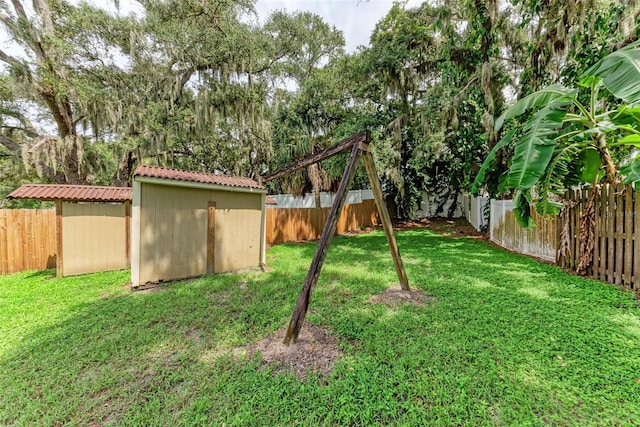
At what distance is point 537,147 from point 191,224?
5853 mm

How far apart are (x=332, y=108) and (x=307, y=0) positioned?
3742 mm

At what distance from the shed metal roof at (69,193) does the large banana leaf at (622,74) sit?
8.03 meters

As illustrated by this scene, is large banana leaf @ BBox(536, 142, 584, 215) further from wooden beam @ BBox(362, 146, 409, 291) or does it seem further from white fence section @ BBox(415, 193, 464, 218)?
white fence section @ BBox(415, 193, 464, 218)

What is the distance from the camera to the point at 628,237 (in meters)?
3.77

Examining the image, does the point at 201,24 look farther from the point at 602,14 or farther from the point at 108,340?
the point at 602,14

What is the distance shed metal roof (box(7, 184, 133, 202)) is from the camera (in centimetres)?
451

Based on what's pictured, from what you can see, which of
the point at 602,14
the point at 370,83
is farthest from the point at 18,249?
the point at 602,14

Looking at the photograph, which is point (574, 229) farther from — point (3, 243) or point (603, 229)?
point (3, 243)

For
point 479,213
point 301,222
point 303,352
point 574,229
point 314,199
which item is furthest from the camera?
point 314,199

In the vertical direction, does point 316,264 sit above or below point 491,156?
below

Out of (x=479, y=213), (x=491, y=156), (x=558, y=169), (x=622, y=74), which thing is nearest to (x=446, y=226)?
(x=479, y=213)

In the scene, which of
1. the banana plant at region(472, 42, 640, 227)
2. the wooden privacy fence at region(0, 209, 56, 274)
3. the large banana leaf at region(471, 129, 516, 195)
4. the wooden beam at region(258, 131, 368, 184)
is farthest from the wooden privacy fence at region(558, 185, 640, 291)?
the wooden privacy fence at region(0, 209, 56, 274)

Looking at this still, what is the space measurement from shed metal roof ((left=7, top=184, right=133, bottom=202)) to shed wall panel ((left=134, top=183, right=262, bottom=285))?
159 cm

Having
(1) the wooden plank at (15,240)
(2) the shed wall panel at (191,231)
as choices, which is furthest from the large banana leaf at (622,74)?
(1) the wooden plank at (15,240)
